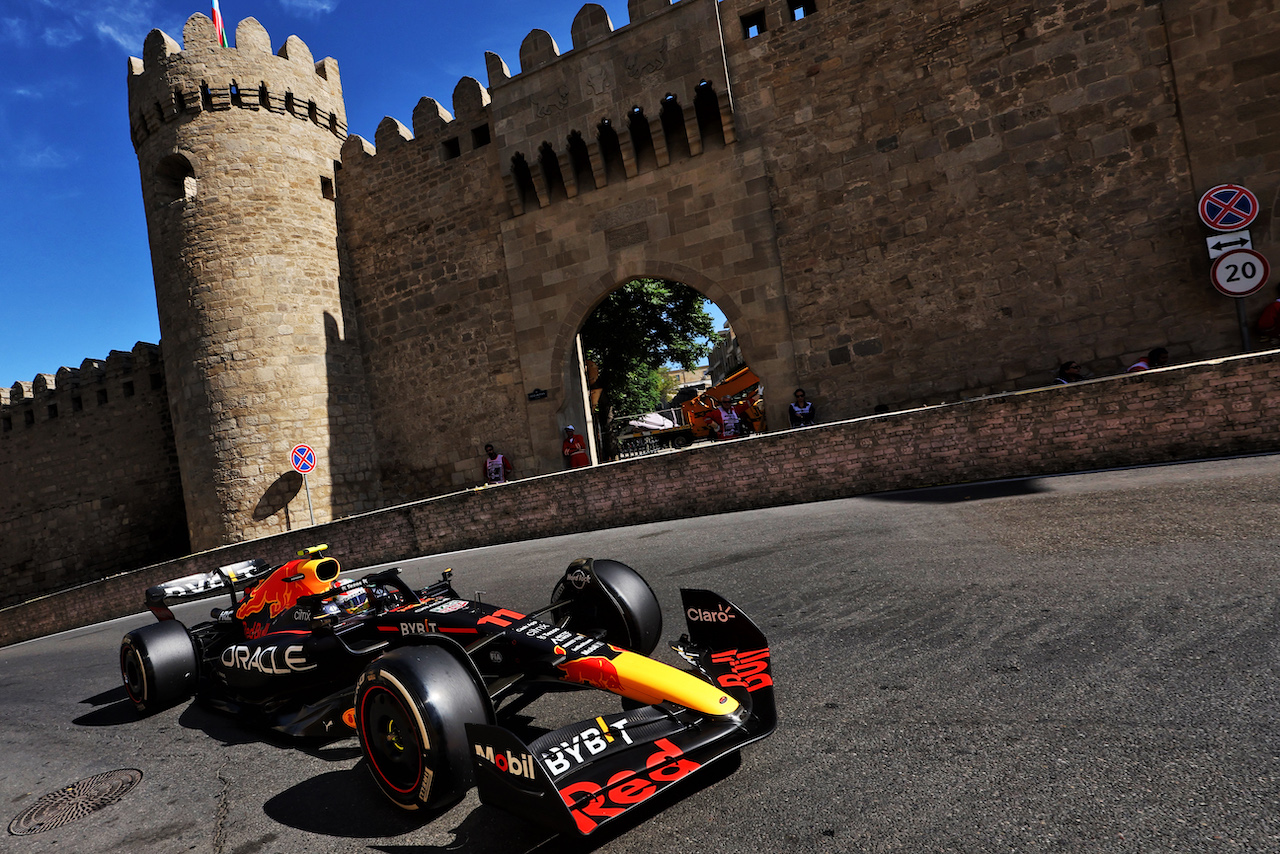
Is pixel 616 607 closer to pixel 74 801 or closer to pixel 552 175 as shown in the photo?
pixel 74 801

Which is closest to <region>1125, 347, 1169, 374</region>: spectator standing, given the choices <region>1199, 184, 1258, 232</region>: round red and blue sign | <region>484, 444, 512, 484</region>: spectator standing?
<region>1199, 184, 1258, 232</region>: round red and blue sign

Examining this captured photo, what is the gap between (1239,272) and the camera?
8953 millimetres

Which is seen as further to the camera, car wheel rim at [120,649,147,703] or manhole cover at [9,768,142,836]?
car wheel rim at [120,649,147,703]

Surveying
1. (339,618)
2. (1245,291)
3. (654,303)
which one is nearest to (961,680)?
(339,618)

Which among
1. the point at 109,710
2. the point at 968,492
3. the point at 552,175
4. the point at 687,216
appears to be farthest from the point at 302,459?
the point at 968,492

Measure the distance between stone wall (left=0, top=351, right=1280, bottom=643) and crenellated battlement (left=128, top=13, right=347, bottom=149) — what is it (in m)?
10.9

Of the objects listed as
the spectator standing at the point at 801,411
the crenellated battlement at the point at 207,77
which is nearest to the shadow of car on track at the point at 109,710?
the spectator standing at the point at 801,411

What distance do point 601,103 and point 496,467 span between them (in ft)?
26.2

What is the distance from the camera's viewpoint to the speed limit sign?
8.78m

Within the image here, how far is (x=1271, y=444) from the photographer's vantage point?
720 cm

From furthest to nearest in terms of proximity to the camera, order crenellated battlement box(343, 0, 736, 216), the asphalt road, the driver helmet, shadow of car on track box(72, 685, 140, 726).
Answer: crenellated battlement box(343, 0, 736, 216) → shadow of car on track box(72, 685, 140, 726) → the driver helmet → the asphalt road

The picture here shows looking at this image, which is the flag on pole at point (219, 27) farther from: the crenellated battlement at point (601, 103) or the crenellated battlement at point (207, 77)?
the crenellated battlement at point (601, 103)

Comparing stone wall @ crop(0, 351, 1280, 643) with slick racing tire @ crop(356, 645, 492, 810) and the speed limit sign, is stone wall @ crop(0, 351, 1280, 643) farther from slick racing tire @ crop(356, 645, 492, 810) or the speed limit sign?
slick racing tire @ crop(356, 645, 492, 810)

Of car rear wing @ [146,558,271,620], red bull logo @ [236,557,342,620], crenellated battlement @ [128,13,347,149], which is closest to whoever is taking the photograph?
red bull logo @ [236,557,342,620]
